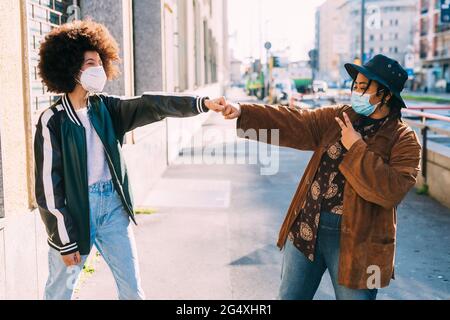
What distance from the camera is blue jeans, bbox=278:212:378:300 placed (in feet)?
10.3

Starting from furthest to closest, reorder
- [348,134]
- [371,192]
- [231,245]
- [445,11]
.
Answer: [445,11], [231,245], [348,134], [371,192]

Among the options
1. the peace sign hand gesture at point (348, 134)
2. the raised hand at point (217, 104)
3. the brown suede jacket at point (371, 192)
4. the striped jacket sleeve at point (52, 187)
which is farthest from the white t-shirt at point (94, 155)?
the peace sign hand gesture at point (348, 134)

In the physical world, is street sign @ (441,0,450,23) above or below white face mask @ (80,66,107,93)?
above

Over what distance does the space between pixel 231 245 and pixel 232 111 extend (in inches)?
140

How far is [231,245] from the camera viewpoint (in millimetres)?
6652

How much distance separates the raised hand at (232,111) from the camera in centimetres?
332

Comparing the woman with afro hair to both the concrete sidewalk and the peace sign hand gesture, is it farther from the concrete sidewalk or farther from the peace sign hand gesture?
the concrete sidewalk

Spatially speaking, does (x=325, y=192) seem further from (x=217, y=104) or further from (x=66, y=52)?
(x=66, y=52)

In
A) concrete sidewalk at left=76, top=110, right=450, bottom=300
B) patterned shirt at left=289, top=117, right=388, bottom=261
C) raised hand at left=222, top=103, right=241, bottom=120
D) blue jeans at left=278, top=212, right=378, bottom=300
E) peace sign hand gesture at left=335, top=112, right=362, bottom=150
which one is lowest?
concrete sidewalk at left=76, top=110, right=450, bottom=300

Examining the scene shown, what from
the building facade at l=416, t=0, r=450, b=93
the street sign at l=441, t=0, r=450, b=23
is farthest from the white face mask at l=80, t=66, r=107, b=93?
the building facade at l=416, t=0, r=450, b=93

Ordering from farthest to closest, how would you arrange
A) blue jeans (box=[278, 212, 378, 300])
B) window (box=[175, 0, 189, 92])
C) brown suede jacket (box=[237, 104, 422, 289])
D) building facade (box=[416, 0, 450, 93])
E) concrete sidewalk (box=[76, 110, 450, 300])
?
1. building facade (box=[416, 0, 450, 93])
2. window (box=[175, 0, 189, 92])
3. concrete sidewalk (box=[76, 110, 450, 300])
4. blue jeans (box=[278, 212, 378, 300])
5. brown suede jacket (box=[237, 104, 422, 289])

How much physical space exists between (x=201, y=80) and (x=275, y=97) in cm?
1611

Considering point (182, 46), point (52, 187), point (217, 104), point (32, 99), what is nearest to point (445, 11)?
point (182, 46)
